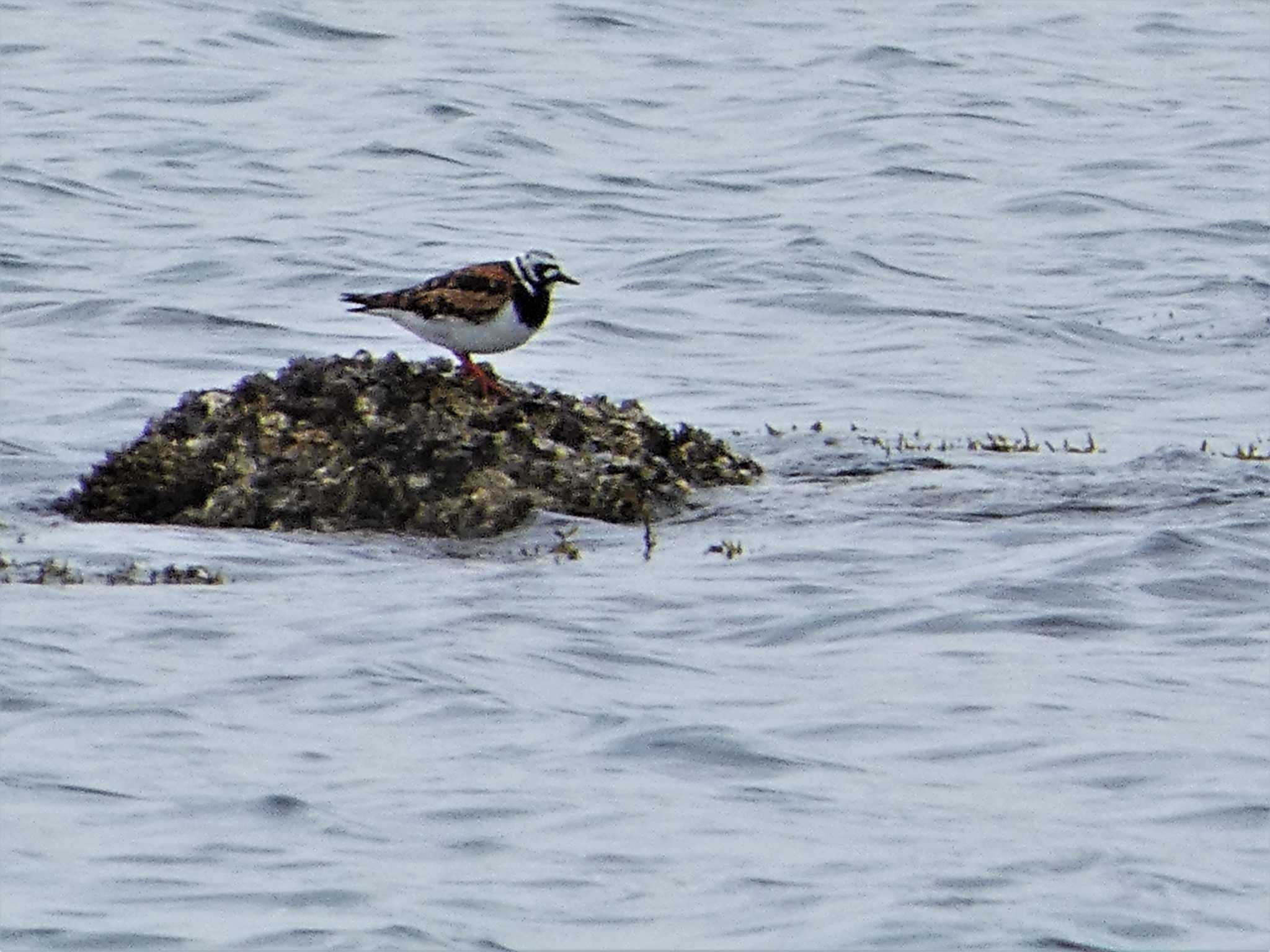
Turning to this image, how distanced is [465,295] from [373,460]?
102 centimetres

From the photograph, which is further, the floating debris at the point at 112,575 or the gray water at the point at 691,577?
the floating debris at the point at 112,575

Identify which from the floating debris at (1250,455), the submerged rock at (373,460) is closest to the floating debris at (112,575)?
the submerged rock at (373,460)

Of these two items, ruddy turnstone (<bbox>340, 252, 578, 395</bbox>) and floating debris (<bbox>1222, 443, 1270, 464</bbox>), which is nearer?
ruddy turnstone (<bbox>340, 252, 578, 395</bbox>)

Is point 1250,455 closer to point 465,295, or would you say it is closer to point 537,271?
point 537,271

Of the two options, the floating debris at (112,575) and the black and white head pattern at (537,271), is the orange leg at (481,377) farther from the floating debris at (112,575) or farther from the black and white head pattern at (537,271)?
the floating debris at (112,575)

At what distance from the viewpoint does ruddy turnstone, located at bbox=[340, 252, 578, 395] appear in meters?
12.4

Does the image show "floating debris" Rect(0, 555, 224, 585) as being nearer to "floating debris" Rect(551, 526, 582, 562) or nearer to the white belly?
→ "floating debris" Rect(551, 526, 582, 562)

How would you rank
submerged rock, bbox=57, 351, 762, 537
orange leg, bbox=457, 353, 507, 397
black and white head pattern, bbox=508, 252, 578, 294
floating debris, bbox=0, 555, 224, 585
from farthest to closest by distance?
black and white head pattern, bbox=508, 252, 578, 294
orange leg, bbox=457, 353, 507, 397
submerged rock, bbox=57, 351, 762, 537
floating debris, bbox=0, 555, 224, 585

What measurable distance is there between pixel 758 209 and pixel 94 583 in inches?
523

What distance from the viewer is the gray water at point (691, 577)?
7.66 m

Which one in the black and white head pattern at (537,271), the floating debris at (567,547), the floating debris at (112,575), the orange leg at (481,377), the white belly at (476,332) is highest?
the black and white head pattern at (537,271)

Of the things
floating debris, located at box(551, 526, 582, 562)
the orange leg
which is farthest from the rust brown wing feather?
floating debris, located at box(551, 526, 582, 562)

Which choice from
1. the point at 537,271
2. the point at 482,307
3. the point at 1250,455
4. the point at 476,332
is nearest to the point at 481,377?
the point at 476,332

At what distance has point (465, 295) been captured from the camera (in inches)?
491
